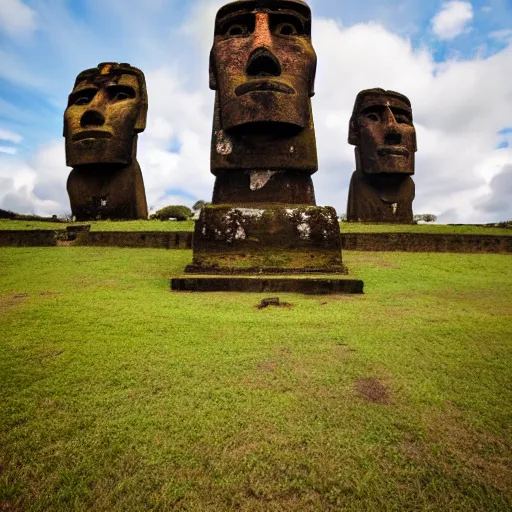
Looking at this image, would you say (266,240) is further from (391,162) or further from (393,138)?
(393,138)

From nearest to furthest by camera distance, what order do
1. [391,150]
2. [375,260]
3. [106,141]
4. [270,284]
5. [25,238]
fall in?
1. [270,284]
2. [375,260]
3. [25,238]
4. [106,141]
5. [391,150]

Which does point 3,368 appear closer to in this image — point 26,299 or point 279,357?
point 279,357

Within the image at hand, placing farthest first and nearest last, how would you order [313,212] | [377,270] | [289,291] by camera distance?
[377,270] → [313,212] → [289,291]

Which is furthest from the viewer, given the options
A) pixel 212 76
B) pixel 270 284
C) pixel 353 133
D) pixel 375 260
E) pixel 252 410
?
pixel 353 133

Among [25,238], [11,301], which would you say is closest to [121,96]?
[25,238]

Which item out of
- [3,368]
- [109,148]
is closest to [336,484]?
[3,368]

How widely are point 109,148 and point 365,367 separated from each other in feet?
35.8

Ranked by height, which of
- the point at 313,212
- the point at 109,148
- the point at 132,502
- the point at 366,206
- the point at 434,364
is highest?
the point at 109,148

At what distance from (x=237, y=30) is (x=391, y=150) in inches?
325

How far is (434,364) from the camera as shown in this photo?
203 cm

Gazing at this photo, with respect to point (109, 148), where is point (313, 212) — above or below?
below

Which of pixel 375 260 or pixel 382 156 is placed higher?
pixel 382 156

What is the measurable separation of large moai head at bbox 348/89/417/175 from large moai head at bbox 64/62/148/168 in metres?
7.28

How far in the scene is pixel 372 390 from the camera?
1.73 meters
